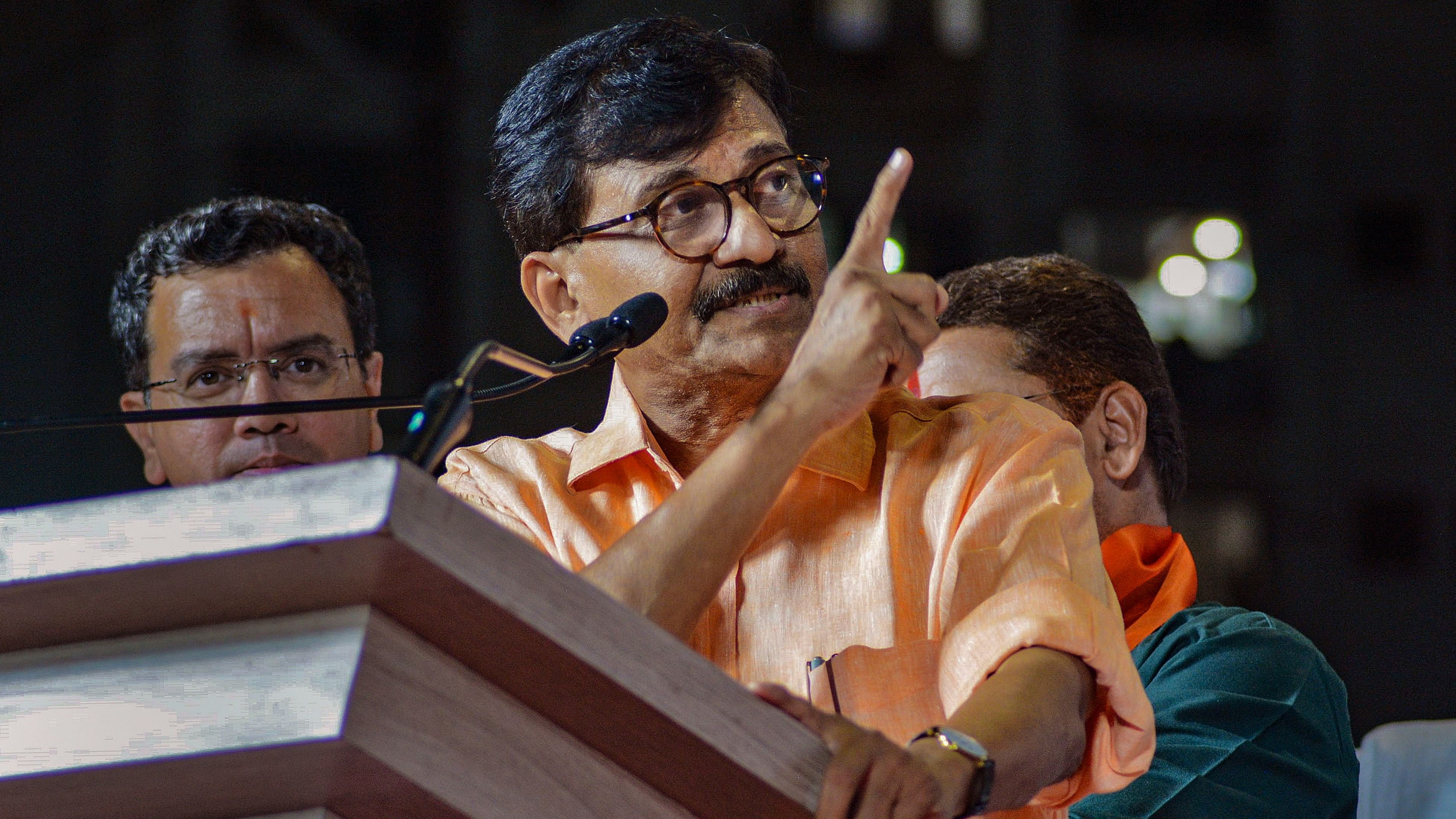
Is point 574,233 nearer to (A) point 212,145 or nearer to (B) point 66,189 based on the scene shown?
(B) point 66,189

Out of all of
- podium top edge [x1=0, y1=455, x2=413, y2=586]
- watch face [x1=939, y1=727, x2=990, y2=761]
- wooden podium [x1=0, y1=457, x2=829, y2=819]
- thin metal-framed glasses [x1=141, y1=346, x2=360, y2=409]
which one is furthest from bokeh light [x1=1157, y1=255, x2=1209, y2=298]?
podium top edge [x1=0, y1=455, x2=413, y2=586]

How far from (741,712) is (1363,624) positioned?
13.7 metres

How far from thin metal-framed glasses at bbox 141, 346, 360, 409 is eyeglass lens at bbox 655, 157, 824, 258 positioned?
1.05 meters

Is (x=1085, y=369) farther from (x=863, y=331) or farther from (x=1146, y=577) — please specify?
(x=863, y=331)

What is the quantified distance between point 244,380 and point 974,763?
1802 millimetres

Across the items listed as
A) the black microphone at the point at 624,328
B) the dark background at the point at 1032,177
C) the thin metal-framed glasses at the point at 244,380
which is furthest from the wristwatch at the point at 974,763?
the dark background at the point at 1032,177

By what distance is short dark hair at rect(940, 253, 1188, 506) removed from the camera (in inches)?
107

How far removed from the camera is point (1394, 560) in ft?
42.9

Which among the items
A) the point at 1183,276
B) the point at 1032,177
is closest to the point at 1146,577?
the point at 1032,177

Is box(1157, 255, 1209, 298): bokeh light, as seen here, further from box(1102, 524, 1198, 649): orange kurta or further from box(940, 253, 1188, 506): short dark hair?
box(1102, 524, 1198, 649): orange kurta

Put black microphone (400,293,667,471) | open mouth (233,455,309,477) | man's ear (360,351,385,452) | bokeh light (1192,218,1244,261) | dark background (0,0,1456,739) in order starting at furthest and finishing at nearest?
1. bokeh light (1192,218,1244,261)
2. dark background (0,0,1456,739)
3. man's ear (360,351,385,452)
4. open mouth (233,455,309,477)
5. black microphone (400,293,667,471)

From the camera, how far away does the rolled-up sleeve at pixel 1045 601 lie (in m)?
1.18

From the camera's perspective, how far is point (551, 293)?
187cm

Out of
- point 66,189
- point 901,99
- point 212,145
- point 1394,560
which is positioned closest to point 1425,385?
point 1394,560
